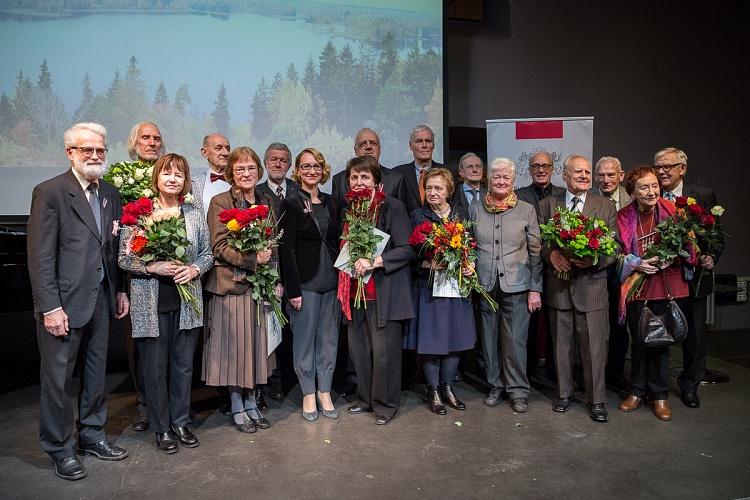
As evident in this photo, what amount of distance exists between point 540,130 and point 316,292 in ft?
9.94

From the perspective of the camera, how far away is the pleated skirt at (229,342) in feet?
12.5

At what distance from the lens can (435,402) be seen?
4289mm

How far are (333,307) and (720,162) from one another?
531 cm

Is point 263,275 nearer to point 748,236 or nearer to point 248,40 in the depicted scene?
point 248,40

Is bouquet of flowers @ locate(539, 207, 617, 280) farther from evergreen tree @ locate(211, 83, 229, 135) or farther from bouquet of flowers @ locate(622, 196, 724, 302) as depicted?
evergreen tree @ locate(211, 83, 229, 135)

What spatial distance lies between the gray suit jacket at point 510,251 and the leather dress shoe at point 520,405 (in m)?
0.75

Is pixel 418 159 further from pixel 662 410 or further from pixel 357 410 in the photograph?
pixel 662 410

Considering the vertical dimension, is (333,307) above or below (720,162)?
below

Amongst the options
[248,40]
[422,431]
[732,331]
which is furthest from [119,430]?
[732,331]

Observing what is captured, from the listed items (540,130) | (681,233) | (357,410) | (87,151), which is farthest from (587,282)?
(87,151)

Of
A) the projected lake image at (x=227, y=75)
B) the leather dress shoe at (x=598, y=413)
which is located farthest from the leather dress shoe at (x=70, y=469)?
the projected lake image at (x=227, y=75)

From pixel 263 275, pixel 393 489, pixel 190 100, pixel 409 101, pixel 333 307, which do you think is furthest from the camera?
pixel 409 101

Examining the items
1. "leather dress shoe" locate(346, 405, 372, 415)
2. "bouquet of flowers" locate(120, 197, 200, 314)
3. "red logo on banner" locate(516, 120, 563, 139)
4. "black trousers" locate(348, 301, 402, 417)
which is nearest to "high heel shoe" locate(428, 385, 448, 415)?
→ "black trousers" locate(348, 301, 402, 417)

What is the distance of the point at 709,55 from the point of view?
7.21m
